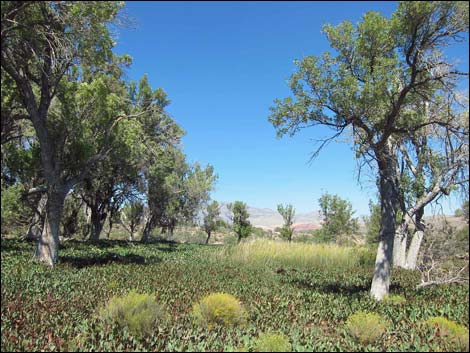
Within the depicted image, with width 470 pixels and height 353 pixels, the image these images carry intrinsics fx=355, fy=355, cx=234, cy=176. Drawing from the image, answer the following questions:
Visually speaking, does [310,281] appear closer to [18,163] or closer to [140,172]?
[18,163]

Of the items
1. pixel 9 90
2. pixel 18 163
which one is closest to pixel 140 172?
pixel 18 163

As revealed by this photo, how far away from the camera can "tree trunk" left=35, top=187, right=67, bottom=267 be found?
10664 millimetres

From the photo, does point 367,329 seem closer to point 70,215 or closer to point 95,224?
point 95,224

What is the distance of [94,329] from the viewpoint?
15.4ft

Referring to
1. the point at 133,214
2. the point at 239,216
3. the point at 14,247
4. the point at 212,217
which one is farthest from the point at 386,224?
the point at 212,217

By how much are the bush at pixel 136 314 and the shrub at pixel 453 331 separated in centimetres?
393

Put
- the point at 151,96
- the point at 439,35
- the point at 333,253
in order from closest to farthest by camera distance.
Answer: the point at 439,35 < the point at 333,253 < the point at 151,96

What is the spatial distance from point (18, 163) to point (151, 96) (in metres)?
10.4

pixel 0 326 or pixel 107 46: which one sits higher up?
pixel 107 46

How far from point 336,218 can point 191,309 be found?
98.0ft

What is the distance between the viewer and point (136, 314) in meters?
4.84

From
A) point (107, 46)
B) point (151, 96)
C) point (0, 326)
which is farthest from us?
point (151, 96)

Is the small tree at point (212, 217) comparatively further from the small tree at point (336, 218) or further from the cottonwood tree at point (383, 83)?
the cottonwood tree at point (383, 83)

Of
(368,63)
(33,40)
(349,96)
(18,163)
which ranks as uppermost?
(33,40)
